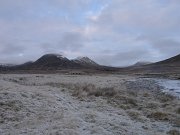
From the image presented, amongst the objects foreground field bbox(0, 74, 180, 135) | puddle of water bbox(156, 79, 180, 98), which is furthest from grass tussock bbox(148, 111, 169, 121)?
puddle of water bbox(156, 79, 180, 98)

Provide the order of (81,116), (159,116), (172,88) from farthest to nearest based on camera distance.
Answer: (172,88)
(159,116)
(81,116)

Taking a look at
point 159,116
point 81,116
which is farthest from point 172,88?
point 81,116

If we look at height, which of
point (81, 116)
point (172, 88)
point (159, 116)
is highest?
point (172, 88)

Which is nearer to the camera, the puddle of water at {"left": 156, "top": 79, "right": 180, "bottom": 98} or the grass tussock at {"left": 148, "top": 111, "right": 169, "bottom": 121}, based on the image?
the grass tussock at {"left": 148, "top": 111, "right": 169, "bottom": 121}

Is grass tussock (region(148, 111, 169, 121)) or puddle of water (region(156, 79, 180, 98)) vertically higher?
puddle of water (region(156, 79, 180, 98))

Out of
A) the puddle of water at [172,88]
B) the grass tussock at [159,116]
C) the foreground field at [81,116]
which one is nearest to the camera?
the foreground field at [81,116]

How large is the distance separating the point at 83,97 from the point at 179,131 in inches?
424

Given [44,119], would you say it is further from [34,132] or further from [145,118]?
[145,118]

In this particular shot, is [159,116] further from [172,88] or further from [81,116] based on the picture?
[172,88]

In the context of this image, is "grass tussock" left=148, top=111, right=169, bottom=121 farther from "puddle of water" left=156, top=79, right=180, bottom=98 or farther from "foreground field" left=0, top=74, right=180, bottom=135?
"puddle of water" left=156, top=79, right=180, bottom=98

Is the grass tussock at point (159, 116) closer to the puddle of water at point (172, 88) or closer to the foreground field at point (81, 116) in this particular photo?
the foreground field at point (81, 116)

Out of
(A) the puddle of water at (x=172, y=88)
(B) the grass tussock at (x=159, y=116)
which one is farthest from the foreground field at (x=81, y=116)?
(A) the puddle of water at (x=172, y=88)

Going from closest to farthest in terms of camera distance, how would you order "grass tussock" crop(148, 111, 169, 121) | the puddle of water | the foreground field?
the foreground field, "grass tussock" crop(148, 111, 169, 121), the puddle of water

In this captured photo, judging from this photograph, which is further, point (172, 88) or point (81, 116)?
point (172, 88)
